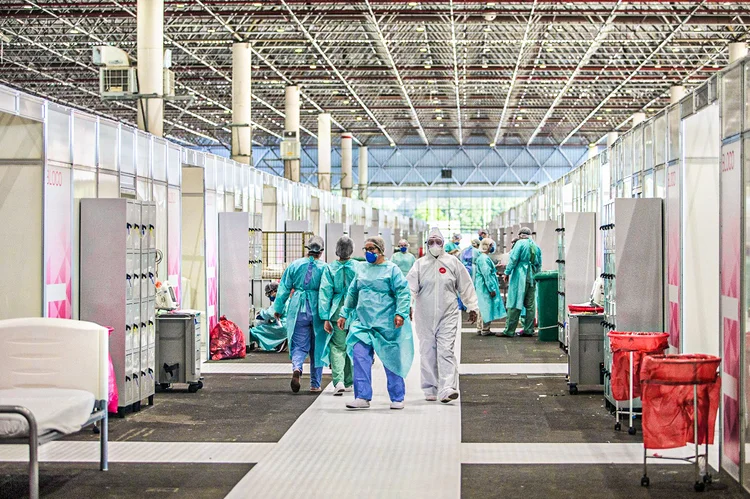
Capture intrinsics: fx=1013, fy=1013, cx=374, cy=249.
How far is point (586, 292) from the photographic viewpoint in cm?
1534

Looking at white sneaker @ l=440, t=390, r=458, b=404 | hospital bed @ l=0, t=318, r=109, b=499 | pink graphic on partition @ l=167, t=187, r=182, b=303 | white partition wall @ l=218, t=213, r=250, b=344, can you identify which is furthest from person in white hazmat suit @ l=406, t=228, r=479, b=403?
white partition wall @ l=218, t=213, r=250, b=344

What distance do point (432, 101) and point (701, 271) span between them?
110 ft

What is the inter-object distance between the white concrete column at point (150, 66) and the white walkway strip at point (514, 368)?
300 inches

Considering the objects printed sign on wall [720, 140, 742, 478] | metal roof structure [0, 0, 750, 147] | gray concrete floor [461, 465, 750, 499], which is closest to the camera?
gray concrete floor [461, 465, 750, 499]

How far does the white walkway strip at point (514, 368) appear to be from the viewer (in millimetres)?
12969

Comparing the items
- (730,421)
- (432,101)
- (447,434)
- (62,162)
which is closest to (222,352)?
(62,162)

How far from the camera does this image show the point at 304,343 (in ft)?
37.0

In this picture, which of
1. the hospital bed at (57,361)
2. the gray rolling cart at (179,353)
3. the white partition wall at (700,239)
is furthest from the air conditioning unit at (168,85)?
the hospital bed at (57,361)

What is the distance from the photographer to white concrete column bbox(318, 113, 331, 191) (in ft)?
130

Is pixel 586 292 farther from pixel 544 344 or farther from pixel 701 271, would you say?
pixel 701 271

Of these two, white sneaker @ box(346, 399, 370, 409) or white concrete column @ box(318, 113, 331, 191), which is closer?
white sneaker @ box(346, 399, 370, 409)

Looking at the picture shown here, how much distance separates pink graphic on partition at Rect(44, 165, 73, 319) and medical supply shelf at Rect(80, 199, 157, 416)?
0.36 m

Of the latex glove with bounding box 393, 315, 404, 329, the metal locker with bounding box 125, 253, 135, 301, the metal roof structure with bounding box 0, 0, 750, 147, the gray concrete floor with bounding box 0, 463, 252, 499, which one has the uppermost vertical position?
the metal roof structure with bounding box 0, 0, 750, 147

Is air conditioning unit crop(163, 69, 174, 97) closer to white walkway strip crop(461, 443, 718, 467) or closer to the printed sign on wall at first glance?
white walkway strip crop(461, 443, 718, 467)
